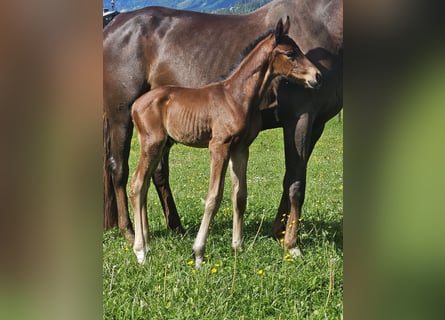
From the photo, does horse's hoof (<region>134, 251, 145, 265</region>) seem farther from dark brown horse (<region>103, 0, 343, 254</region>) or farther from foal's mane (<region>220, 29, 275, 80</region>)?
foal's mane (<region>220, 29, 275, 80</region>)

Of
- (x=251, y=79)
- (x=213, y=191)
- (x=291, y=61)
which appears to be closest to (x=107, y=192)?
(x=213, y=191)

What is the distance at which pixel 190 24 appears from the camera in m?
3.28

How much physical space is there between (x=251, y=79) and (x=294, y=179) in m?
0.57

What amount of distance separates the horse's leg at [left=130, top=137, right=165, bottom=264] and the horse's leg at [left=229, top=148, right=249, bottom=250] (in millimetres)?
411

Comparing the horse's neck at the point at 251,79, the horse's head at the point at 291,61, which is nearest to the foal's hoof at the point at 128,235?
the horse's neck at the point at 251,79

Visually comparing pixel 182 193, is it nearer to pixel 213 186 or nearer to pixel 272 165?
pixel 213 186

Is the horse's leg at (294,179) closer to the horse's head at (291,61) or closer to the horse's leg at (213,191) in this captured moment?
the horse's head at (291,61)

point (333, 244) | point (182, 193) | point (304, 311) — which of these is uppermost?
point (182, 193)

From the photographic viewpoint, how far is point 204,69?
321 centimetres

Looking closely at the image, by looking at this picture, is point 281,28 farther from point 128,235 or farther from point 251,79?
point 128,235

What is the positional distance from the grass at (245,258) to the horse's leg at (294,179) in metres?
0.04

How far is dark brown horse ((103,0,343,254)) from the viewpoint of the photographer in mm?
3121
